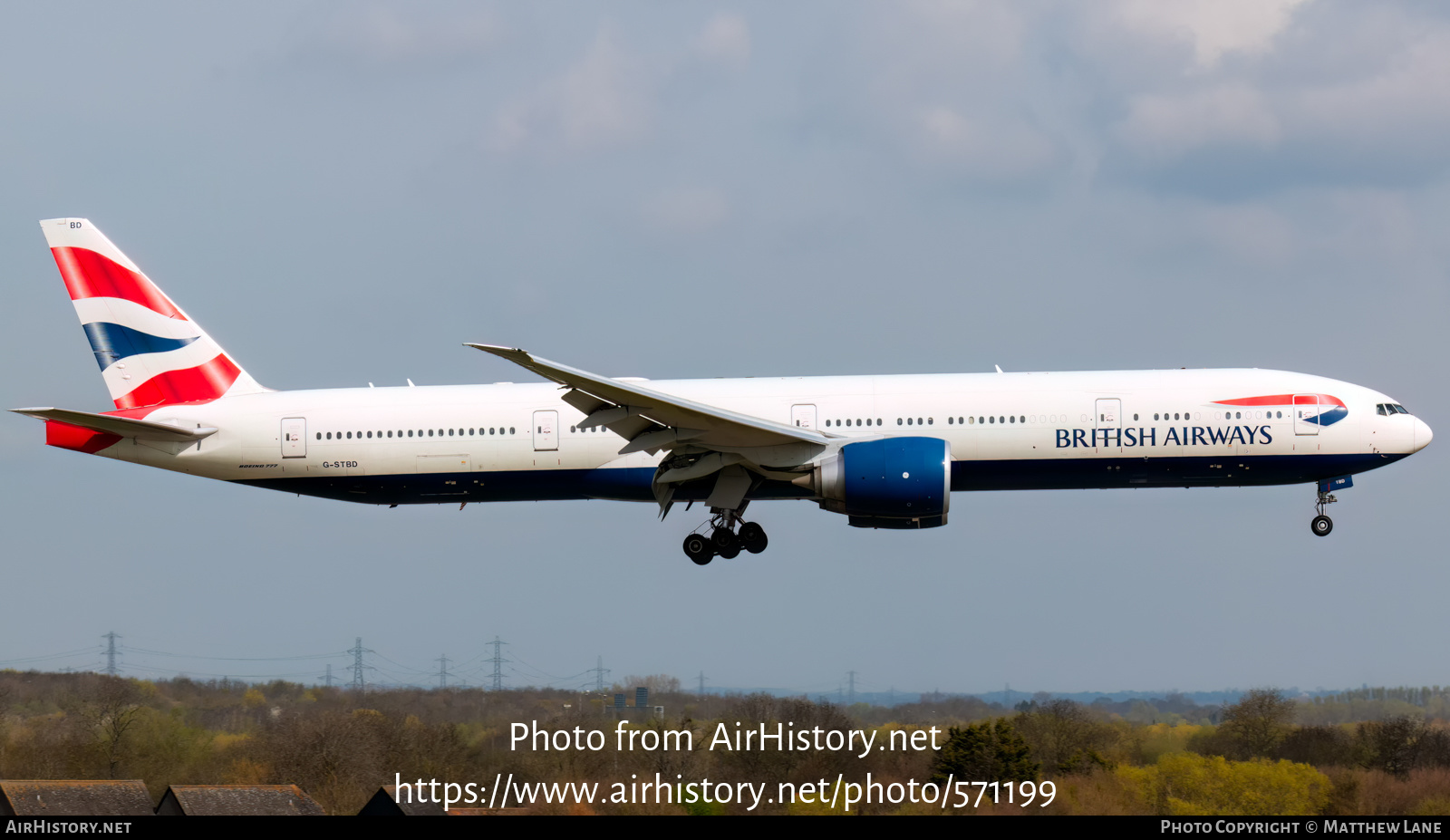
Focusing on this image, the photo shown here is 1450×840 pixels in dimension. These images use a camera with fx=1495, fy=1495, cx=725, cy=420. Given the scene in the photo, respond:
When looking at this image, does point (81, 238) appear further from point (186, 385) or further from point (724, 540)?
point (724, 540)

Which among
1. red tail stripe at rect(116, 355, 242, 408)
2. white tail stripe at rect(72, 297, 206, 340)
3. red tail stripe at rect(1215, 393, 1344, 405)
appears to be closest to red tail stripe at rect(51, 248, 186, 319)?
white tail stripe at rect(72, 297, 206, 340)

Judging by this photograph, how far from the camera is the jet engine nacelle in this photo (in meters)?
28.5

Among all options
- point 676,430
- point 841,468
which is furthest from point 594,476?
point 841,468

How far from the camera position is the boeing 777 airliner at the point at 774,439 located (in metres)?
29.3

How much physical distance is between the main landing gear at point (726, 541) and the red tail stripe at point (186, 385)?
11.1 metres

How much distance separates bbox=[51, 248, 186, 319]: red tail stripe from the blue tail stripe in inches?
A: 28.2

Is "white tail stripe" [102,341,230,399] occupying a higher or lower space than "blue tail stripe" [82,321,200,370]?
lower

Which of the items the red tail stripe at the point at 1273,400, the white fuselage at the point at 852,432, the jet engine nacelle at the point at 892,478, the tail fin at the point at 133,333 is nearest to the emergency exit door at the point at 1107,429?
the white fuselage at the point at 852,432

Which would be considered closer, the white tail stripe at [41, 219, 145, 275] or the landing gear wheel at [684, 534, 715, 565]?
the landing gear wheel at [684, 534, 715, 565]

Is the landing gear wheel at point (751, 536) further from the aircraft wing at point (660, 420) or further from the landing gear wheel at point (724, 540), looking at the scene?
the aircraft wing at point (660, 420)

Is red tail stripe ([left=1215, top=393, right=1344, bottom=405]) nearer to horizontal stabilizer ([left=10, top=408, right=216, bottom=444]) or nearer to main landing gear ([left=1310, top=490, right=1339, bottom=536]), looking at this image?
main landing gear ([left=1310, top=490, right=1339, bottom=536])

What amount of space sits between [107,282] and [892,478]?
19.1m
